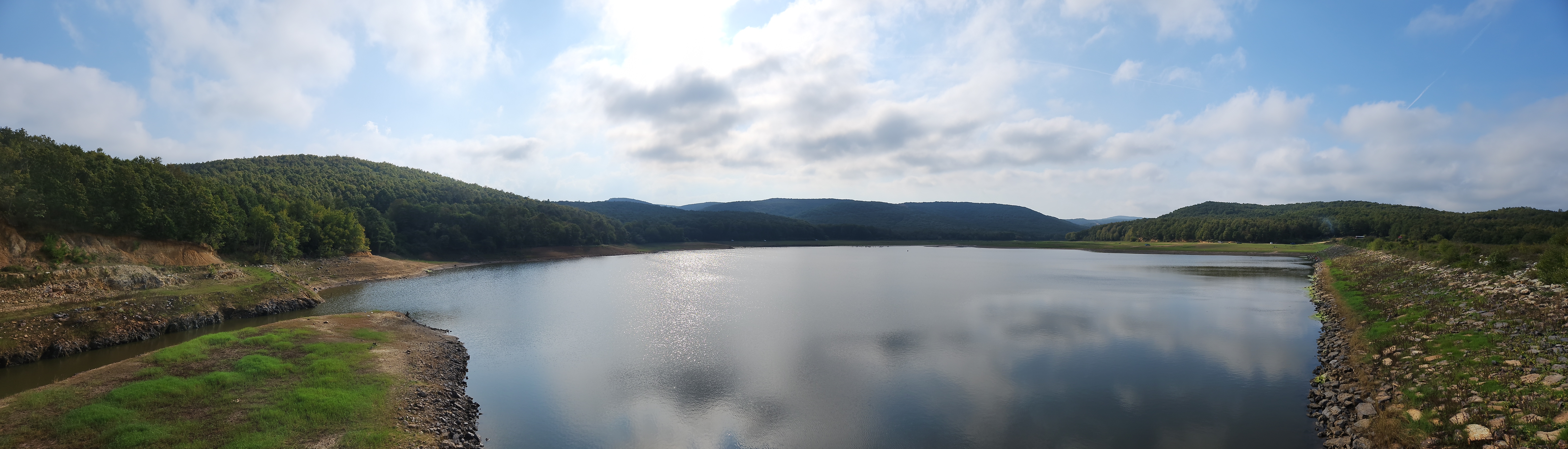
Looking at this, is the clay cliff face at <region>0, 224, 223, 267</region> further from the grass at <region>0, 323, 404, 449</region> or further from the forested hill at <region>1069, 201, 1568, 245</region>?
the forested hill at <region>1069, 201, 1568, 245</region>

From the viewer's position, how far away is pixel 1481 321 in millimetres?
15906

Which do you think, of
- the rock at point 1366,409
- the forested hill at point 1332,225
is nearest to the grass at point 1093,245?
the forested hill at point 1332,225

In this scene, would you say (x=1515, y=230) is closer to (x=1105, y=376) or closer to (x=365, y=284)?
(x=1105, y=376)

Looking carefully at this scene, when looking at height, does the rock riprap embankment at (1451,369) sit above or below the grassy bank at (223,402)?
above

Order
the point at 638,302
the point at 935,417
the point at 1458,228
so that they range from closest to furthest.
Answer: the point at 935,417, the point at 638,302, the point at 1458,228

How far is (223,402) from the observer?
12109 millimetres

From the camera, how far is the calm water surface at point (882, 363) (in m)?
13.0

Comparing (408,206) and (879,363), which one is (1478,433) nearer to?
(879,363)

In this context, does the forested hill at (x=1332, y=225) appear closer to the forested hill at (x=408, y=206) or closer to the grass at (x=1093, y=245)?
the grass at (x=1093, y=245)

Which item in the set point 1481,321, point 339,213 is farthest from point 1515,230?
point 339,213

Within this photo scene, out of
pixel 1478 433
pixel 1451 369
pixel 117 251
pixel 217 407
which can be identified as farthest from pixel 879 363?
pixel 117 251

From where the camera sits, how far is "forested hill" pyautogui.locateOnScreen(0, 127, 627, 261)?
97.2ft

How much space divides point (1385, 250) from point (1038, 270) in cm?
3093

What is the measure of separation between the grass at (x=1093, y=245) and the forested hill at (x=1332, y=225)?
5.74 meters
